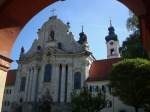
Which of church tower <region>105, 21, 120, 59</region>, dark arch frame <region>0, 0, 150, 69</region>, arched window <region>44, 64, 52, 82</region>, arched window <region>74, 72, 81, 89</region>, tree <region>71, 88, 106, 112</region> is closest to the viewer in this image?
dark arch frame <region>0, 0, 150, 69</region>

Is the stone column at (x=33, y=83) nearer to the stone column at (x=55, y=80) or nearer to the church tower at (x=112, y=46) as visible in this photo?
the stone column at (x=55, y=80)

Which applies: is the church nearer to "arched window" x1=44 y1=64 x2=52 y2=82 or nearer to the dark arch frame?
"arched window" x1=44 y1=64 x2=52 y2=82

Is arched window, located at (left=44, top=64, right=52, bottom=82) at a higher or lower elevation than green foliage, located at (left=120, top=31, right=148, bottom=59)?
lower

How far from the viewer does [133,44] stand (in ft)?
84.5

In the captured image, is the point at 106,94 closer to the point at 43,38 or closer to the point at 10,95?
the point at 43,38

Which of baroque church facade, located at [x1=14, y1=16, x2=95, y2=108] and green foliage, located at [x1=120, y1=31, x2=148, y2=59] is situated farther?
baroque church facade, located at [x1=14, y1=16, x2=95, y2=108]

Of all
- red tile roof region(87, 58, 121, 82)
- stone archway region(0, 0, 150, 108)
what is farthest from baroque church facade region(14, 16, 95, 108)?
stone archway region(0, 0, 150, 108)

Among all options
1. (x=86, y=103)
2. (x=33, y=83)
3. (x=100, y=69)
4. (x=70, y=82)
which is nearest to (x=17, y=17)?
(x=86, y=103)

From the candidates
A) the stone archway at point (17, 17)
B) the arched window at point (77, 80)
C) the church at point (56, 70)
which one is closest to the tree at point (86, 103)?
the church at point (56, 70)

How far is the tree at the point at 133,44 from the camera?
23.7 m

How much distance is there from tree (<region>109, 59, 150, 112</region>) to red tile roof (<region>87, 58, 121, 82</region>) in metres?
9.58

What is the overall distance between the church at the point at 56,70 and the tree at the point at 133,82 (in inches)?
310

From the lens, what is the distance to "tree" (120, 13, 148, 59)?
2372 centimetres

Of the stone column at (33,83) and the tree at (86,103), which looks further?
the stone column at (33,83)
